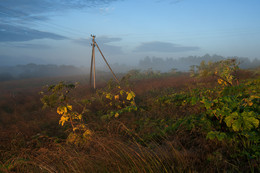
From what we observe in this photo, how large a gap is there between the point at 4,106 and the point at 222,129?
468 inches

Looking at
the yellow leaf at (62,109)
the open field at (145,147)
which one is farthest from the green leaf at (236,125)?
the yellow leaf at (62,109)

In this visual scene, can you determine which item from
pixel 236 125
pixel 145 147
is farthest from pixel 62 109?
pixel 236 125

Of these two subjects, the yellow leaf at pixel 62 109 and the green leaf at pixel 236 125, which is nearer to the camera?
the green leaf at pixel 236 125

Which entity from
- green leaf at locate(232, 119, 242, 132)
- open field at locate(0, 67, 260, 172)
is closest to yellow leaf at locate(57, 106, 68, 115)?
open field at locate(0, 67, 260, 172)

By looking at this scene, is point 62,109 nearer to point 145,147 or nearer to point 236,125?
point 145,147

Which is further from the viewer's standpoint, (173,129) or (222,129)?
(173,129)

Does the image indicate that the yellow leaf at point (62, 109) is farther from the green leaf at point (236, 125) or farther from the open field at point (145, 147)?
the green leaf at point (236, 125)

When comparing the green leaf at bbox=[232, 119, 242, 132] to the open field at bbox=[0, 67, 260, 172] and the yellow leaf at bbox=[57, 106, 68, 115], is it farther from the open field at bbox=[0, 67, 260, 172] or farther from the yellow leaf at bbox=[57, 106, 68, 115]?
the yellow leaf at bbox=[57, 106, 68, 115]

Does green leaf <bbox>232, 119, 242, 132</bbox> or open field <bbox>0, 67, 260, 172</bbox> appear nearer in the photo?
open field <bbox>0, 67, 260, 172</bbox>

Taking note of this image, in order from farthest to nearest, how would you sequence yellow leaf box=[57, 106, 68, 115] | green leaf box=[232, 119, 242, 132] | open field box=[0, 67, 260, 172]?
yellow leaf box=[57, 106, 68, 115], green leaf box=[232, 119, 242, 132], open field box=[0, 67, 260, 172]

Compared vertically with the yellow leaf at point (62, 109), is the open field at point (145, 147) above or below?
below

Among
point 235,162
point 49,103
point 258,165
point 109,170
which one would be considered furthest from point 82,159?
point 258,165

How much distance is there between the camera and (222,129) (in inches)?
136

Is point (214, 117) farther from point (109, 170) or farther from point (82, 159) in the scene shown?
point (82, 159)
